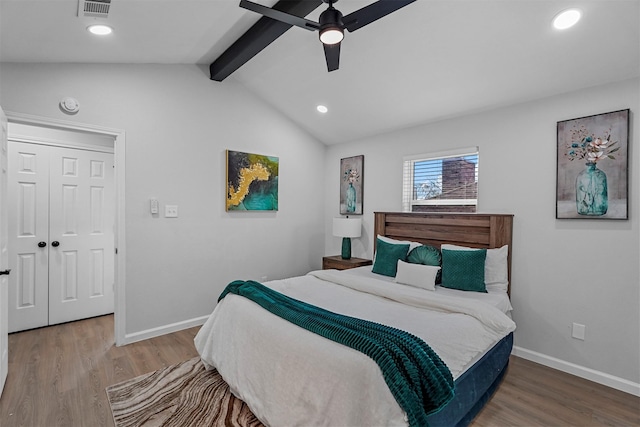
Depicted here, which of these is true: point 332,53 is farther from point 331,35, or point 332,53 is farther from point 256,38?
point 256,38

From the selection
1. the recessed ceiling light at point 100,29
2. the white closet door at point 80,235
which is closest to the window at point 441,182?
the recessed ceiling light at point 100,29

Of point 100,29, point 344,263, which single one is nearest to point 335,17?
point 100,29

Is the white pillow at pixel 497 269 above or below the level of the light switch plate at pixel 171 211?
below

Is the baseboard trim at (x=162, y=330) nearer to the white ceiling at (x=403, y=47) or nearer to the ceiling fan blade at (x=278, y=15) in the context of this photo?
the white ceiling at (x=403, y=47)

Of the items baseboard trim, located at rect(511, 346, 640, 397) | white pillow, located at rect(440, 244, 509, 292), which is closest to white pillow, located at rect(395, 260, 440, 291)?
white pillow, located at rect(440, 244, 509, 292)

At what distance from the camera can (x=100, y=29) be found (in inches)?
90.7

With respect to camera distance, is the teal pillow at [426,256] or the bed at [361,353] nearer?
the bed at [361,353]

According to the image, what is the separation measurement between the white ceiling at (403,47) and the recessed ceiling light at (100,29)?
58 mm

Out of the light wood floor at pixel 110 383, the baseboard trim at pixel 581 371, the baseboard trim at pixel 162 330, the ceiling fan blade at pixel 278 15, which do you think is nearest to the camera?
the ceiling fan blade at pixel 278 15

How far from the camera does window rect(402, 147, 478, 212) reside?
3.35m

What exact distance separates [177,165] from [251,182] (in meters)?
0.88

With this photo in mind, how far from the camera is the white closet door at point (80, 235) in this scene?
11.6 feet

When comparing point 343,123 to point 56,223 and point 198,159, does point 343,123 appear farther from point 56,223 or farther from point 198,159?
point 56,223

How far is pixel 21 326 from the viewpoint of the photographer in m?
3.33
